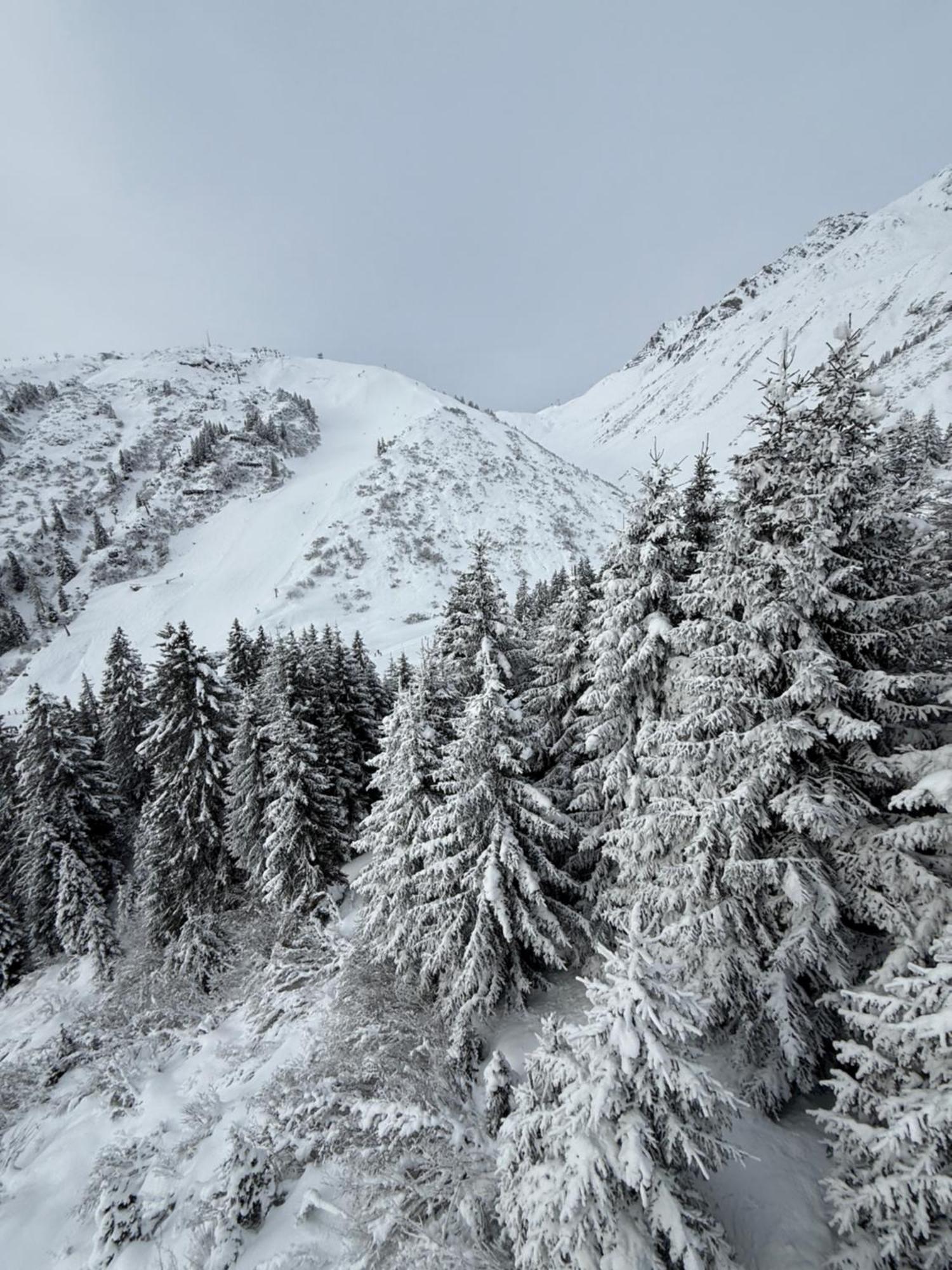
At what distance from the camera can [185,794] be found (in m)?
21.9

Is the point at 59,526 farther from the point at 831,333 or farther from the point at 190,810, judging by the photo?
the point at 831,333

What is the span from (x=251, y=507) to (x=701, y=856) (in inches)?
3711

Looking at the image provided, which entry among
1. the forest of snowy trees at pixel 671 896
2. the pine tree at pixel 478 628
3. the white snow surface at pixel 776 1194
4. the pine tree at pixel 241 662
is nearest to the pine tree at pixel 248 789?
the forest of snowy trees at pixel 671 896

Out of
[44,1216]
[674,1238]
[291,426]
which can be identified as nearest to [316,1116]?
[44,1216]

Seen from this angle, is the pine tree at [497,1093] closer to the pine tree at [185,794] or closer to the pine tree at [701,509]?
the pine tree at [701,509]

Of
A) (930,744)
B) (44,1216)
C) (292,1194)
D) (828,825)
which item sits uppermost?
(930,744)

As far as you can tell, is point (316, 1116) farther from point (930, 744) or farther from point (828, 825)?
point (930, 744)

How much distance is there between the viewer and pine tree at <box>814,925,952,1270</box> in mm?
5566

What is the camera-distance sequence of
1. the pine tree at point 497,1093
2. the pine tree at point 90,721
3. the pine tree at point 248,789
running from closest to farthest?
the pine tree at point 497,1093 < the pine tree at point 248,789 < the pine tree at point 90,721

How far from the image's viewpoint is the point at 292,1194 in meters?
9.55

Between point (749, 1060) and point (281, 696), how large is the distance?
645 inches

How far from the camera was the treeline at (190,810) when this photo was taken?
19406mm

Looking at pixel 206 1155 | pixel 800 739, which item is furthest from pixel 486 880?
pixel 206 1155

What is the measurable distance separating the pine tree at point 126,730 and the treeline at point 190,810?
2.03ft
